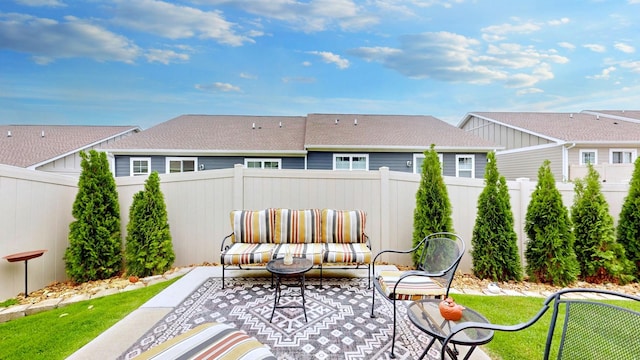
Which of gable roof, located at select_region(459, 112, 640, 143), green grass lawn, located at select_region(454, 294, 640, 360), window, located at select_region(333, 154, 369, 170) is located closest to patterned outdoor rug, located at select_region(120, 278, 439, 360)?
green grass lawn, located at select_region(454, 294, 640, 360)

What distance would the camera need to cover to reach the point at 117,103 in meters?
11.9

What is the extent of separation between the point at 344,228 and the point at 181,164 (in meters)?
8.27

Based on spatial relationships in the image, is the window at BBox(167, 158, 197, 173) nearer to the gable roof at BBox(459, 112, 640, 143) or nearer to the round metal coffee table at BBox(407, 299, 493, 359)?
the round metal coffee table at BBox(407, 299, 493, 359)

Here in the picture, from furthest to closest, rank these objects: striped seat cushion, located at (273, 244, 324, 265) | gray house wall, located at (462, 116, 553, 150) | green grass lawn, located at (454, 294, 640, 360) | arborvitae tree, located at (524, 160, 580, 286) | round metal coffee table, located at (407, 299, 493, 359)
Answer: gray house wall, located at (462, 116, 553, 150) → arborvitae tree, located at (524, 160, 580, 286) → striped seat cushion, located at (273, 244, 324, 265) → green grass lawn, located at (454, 294, 640, 360) → round metal coffee table, located at (407, 299, 493, 359)

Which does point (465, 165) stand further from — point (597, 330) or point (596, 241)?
point (597, 330)

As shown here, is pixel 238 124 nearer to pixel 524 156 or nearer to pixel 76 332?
pixel 76 332

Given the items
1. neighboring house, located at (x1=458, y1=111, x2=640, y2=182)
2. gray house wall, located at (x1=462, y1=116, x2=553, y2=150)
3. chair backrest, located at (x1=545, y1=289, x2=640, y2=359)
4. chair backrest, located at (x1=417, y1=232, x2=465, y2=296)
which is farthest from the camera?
gray house wall, located at (x1=462, y1=116, x2=553, y2=150)

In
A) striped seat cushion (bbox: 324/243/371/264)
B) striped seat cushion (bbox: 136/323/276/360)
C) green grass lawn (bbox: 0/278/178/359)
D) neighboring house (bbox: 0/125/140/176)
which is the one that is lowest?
green grass lawn (bbox: 0/278/178/359)

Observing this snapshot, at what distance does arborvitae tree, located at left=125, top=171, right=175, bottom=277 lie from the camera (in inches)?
166

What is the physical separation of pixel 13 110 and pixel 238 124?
9831 mm

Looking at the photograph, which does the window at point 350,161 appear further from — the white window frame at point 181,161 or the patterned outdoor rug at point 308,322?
the patterned outdoor rug at point 308,322

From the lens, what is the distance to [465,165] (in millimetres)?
9852

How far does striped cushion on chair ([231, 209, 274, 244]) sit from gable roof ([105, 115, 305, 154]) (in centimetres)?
584

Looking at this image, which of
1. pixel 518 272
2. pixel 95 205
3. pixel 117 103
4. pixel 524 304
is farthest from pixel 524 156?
pixel 117 103
